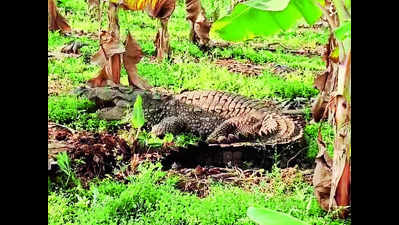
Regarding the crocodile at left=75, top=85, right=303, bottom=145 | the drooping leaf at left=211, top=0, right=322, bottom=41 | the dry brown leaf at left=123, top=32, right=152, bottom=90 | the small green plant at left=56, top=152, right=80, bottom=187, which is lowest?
the small green plant at left=56, top=152, right=80, bottom=187

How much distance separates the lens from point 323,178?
147cm

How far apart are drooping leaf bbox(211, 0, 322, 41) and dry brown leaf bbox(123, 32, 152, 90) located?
47 cm

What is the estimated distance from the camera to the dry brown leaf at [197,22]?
1.90 metres

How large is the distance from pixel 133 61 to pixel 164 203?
47 cm

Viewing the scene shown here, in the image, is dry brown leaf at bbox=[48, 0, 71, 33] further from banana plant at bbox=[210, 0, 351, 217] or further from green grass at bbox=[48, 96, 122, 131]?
banana plant at bbox=[210, 0, 351, 217]

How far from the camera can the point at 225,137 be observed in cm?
184

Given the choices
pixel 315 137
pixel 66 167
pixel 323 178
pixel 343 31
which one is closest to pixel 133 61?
pixel 66 167

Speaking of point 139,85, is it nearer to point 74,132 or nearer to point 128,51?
point 128,51

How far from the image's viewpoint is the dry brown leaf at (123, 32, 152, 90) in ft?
6.12

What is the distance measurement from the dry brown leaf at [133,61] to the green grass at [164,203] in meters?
0.31

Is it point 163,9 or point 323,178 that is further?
point 163,9

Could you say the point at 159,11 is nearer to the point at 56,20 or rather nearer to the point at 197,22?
the point at 197,22

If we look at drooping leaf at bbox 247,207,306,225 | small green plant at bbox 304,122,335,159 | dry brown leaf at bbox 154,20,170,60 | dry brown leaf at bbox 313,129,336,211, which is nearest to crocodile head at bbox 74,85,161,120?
dry brown leaf at bbox 154,20,170,60
